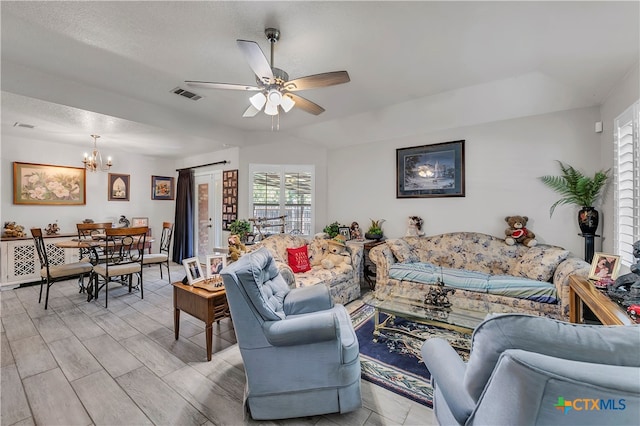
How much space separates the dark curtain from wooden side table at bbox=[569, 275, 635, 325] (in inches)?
248

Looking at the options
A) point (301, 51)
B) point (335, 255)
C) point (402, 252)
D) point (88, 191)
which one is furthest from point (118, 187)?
point (402, 252)

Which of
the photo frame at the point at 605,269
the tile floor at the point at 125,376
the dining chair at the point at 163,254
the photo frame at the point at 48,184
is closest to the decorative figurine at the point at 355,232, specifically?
the tile floor at the point at 125,376

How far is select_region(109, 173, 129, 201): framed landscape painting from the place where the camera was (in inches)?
218

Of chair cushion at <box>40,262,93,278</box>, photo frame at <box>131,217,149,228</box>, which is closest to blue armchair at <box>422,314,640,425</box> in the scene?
chair cushion at <box>40,262,93,278</box>

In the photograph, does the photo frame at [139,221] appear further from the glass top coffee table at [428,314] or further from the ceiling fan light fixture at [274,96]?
the glass top coffee table at [428,314]

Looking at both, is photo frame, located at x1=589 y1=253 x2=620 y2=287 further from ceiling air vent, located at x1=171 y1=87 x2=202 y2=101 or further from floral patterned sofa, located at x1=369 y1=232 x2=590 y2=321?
ceiling air vent, located at x1=171 y1=87 x2=202 y2=101

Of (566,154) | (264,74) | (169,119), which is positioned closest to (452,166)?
(566,154)

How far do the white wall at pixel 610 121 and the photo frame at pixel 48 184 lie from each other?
25.8 feet

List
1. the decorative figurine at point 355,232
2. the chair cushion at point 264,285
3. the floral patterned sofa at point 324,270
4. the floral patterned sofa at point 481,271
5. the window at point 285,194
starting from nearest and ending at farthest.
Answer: the chair cushion at point 264,285 → the floral patterned sofa at point 481,271 → the floral patterned sofa at point 324,270 → the decorative figurine at point 355,232 → the window at point 285,194

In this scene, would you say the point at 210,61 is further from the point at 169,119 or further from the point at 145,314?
the point at 145,314

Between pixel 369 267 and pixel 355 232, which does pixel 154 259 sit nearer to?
pixel 355 232

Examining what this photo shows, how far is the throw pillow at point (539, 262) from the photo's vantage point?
9.47 feet

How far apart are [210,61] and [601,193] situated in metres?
4.41

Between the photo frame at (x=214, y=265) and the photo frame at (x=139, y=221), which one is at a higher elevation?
the photo frame at (x=139, y=221)
